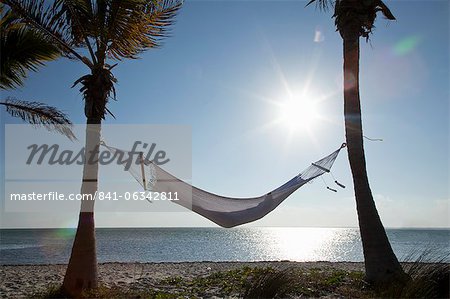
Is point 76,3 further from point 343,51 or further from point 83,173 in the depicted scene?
point 343,51

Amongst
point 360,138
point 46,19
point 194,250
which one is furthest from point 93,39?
point 194,250

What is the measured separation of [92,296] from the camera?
188 inches

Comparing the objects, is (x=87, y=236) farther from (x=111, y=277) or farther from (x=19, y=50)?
(x=111, y=277)

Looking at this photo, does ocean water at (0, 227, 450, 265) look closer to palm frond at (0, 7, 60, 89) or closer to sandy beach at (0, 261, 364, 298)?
sandy beach at (0, 261, 364, 298)

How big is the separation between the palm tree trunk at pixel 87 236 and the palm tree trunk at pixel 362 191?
3.41m

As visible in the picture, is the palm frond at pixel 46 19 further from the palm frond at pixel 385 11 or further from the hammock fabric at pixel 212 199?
the palm frond at pixel 385 11

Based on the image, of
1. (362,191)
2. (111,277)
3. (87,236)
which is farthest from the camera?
(111,277)

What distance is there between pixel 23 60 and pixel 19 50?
17 centimetres

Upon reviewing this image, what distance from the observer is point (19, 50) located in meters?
5.20

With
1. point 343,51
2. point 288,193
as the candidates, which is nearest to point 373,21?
point 343,51

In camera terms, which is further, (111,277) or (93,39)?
(111,277)

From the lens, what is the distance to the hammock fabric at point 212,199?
5.12m

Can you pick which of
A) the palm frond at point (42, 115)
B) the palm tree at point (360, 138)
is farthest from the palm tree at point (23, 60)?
the palm tree at point (360, 138)

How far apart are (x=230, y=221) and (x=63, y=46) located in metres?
3.21
